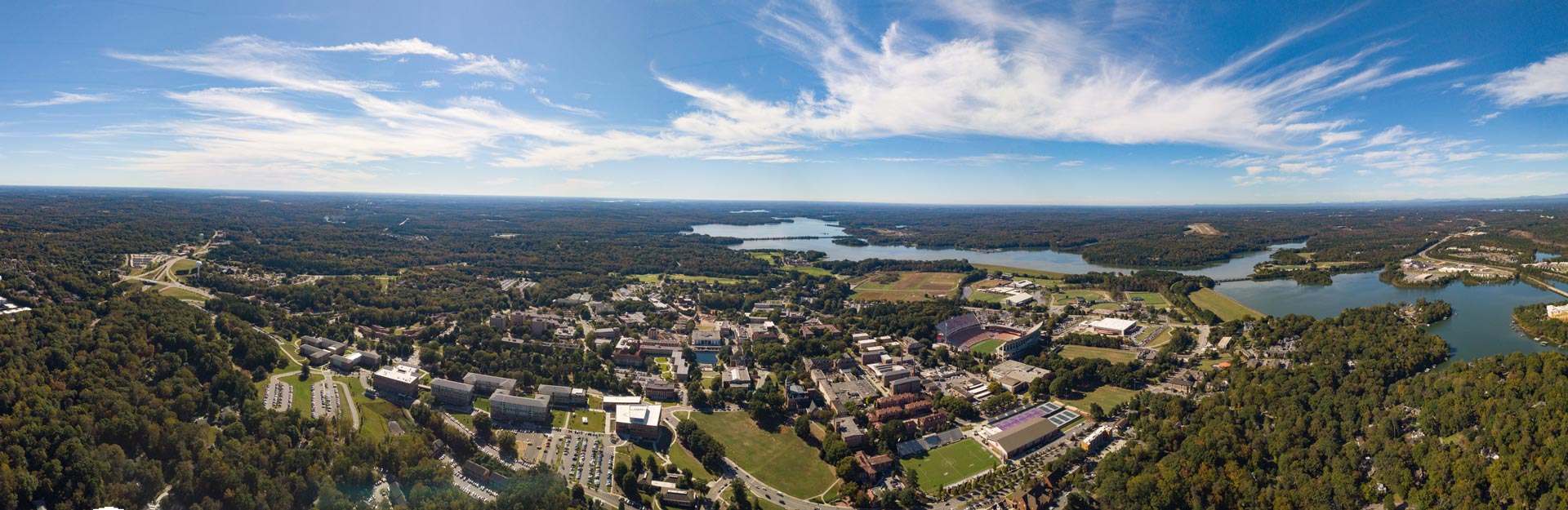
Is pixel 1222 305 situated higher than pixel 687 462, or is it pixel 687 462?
pixel 1222 305

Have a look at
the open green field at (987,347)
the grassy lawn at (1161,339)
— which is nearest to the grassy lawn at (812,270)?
the open green field at (987,347)

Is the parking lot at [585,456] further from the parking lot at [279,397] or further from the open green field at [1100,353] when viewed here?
the open green field at [1100,353]

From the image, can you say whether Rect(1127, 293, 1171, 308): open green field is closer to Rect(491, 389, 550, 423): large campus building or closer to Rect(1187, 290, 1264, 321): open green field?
Rect(1187, 290, 1264, 321): open green field

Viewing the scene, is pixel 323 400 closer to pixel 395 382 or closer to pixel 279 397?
pixel 279 397

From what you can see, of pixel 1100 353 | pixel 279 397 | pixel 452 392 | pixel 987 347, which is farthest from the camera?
pixel 987 347

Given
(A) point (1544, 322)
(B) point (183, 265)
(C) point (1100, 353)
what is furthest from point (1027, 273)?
(B) point (183, 265)
